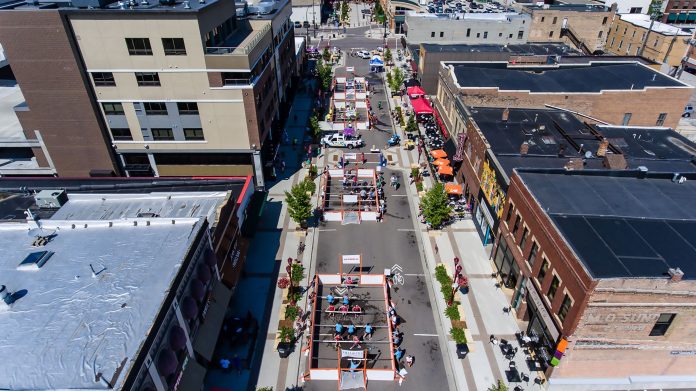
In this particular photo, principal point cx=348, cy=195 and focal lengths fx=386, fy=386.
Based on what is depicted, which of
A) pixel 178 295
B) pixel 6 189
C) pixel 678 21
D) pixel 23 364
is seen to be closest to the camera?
pixel 23 364

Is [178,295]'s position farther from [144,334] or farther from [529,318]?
[529,318]

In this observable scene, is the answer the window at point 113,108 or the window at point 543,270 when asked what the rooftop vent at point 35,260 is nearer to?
the window at point 113,108

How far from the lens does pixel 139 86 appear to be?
43156mm

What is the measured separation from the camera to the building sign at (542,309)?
27.4 metres

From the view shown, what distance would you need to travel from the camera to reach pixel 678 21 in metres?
117

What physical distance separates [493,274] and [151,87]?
137ft

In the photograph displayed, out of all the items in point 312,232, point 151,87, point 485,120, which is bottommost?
point 312,232

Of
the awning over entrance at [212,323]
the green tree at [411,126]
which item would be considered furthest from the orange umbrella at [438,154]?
the awning over entrance at [212,323]

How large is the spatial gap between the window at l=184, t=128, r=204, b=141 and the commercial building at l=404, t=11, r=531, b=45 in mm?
57642

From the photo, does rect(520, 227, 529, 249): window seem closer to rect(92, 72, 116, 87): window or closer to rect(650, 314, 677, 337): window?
rect(650, 314, 677, 337): window

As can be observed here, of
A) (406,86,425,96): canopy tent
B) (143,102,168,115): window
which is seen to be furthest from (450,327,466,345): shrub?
(406,86,425,96): canopy tent

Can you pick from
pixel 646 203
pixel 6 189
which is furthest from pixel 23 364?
pixel 646 203

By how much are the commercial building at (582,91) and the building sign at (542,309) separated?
29.2m

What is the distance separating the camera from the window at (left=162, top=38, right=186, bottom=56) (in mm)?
40750
